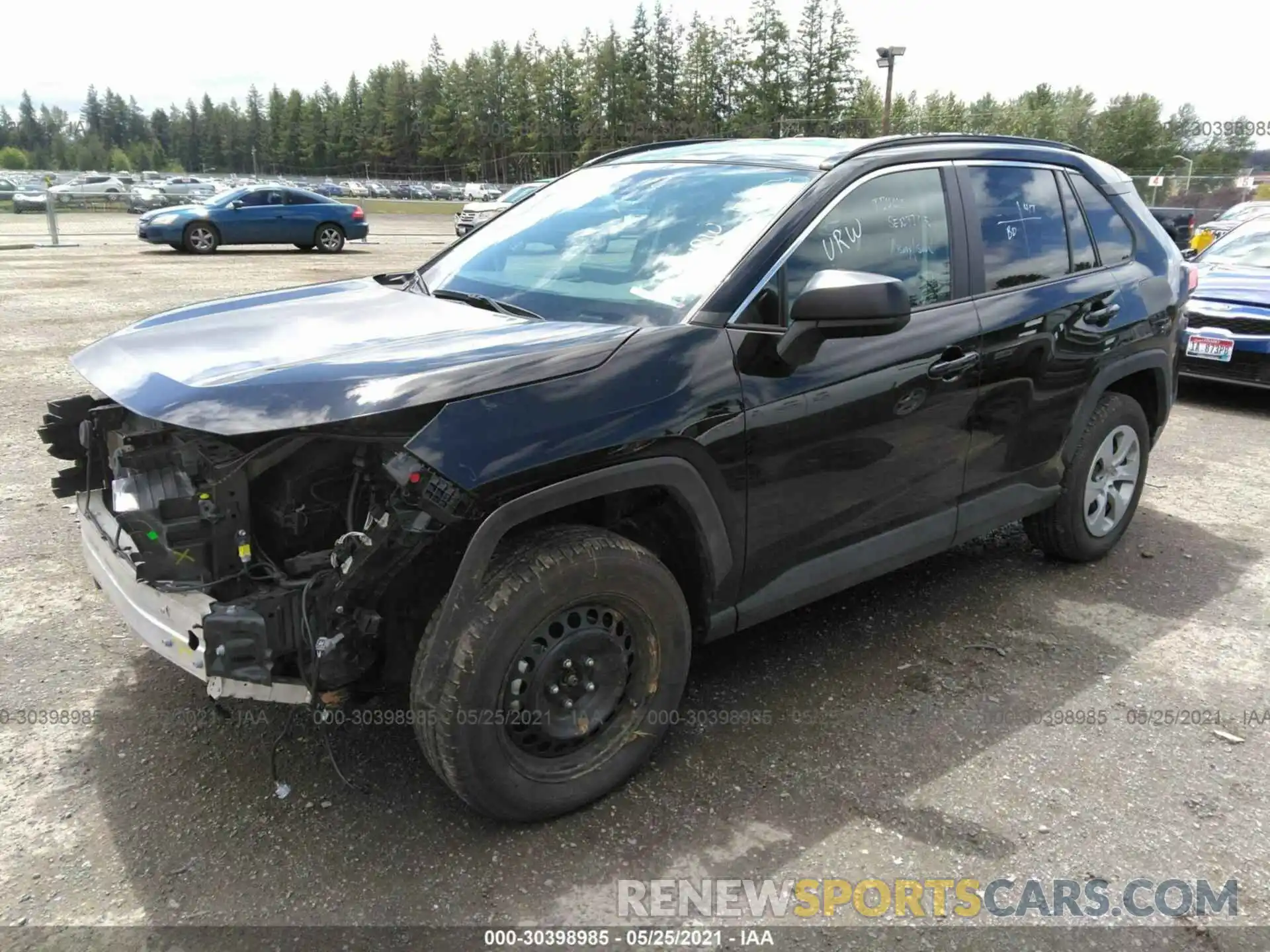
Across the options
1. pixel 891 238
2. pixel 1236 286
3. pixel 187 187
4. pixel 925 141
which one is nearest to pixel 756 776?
pixel 891 238

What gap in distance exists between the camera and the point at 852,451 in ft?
10.0

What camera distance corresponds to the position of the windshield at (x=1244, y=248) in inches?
334

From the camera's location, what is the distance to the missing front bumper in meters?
2.32

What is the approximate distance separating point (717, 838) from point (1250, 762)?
1832 mm

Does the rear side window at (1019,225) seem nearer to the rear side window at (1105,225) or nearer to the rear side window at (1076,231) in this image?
the rear side window at (1076,231)

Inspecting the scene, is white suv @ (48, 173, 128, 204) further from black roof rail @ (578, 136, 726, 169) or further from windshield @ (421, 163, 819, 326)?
windshield @ (421, 163, 819, 326)

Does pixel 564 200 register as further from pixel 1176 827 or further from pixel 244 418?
pixel 1176 827

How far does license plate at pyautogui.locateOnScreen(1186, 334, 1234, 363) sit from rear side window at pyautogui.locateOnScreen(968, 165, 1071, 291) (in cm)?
472

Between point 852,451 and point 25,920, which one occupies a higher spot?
point 852,451

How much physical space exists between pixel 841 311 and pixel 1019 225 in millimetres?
1627

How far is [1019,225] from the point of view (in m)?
3.76

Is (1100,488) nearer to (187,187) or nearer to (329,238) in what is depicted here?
(329,238)

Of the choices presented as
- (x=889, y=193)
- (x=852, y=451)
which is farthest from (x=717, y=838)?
(x=889, y=193)

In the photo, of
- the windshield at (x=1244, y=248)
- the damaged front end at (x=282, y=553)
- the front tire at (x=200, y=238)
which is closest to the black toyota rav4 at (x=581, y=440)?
the damaged front end at (x=282, y=553)
